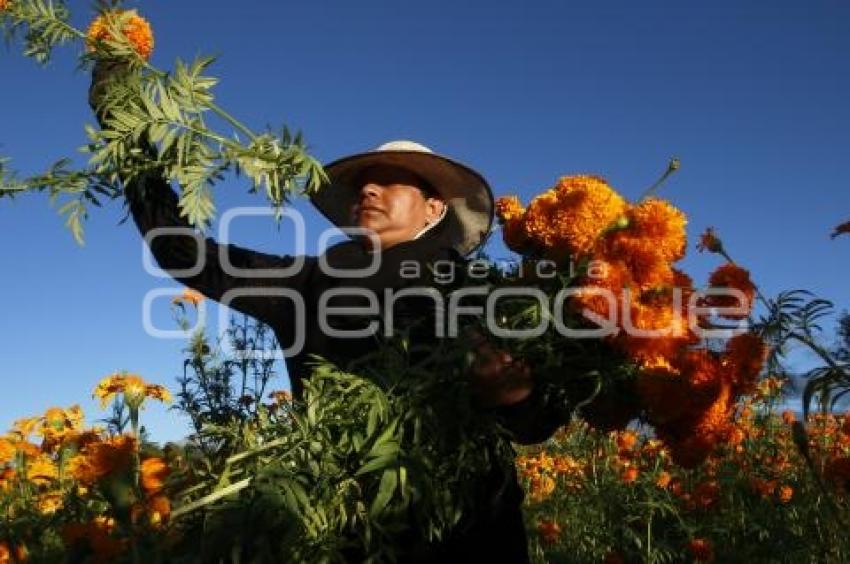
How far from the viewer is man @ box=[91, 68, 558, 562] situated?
2.50 meters

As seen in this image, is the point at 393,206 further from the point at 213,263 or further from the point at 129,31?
the point at 129,31

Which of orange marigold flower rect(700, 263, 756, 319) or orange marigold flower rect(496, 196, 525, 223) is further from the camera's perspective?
orange marigold flower rect(496, 196, 525, 223)

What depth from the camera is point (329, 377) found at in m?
1.90

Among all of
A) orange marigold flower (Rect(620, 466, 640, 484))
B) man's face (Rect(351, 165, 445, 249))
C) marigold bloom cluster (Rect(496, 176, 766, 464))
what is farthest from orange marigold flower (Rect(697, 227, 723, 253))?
orange marigold flower (Rect(620, 466, 640, 484))

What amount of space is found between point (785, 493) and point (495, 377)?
12.0 ft

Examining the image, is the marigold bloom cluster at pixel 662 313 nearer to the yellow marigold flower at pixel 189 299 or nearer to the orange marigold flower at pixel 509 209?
the orange marigold flower at pixel 509 209

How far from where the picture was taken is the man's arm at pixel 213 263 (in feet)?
9.55

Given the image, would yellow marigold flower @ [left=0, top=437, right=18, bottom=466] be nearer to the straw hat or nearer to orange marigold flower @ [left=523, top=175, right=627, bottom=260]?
the straw hat

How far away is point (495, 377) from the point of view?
6.08 feet

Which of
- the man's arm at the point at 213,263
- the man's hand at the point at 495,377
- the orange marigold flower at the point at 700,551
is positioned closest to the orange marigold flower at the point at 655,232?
the man's hand at the point at 495,377

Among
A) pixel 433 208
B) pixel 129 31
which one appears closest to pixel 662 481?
pixel 433 208

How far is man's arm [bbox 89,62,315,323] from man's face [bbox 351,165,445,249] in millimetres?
333

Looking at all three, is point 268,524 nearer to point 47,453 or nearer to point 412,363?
point 412,363

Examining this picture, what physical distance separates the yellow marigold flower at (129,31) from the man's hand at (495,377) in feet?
4.11
